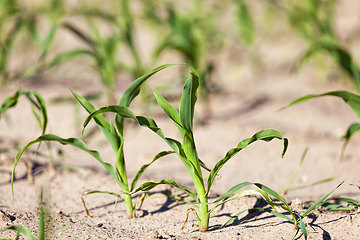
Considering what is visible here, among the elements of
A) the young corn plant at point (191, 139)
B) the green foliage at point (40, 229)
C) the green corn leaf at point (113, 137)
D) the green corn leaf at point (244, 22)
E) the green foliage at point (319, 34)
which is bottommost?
the green foliage at point (40, 229)

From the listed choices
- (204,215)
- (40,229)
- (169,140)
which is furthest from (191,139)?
(40,229)

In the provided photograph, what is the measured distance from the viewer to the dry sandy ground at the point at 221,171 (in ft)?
5.67

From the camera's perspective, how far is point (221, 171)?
107 inches

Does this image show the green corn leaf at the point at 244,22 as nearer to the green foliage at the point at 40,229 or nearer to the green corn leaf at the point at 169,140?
the green corn leaf at the point at 169,140

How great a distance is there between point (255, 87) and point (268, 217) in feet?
9.79

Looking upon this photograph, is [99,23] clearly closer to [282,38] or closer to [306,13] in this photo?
[282,38]

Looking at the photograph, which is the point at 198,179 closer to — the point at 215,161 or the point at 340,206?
the point at 340,206

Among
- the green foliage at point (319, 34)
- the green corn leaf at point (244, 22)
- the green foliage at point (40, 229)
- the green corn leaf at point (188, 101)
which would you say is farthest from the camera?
the green corn leaf at point (244, 22)

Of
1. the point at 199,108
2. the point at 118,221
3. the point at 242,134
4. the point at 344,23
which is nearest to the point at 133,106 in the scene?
the point at 199,108

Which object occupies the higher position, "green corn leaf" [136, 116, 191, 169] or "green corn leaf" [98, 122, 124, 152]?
"green corn leaf" [98, 122, 124, 152]

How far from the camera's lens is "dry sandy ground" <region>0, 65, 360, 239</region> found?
1.73m

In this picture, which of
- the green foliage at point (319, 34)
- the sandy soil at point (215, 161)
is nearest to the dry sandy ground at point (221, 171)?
the sandy soil at point (215, 161)

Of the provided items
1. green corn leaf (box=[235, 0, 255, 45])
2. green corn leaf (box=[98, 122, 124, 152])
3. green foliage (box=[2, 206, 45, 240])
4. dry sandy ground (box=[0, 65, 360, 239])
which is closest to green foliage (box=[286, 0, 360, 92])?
green corn leaf (box=[235, 0, 255, 45])

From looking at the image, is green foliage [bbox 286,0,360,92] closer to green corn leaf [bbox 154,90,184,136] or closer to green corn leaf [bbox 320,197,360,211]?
green corn leaf [bbox 320,197,360,211]
